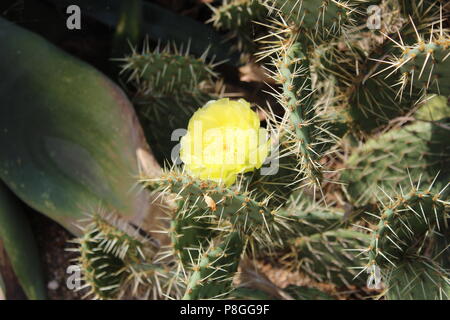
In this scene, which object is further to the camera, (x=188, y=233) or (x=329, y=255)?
(x=329, y=255)

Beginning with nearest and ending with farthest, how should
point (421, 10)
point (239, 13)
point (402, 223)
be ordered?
point (402, 223) → point (421, 10) → point (239, 13)

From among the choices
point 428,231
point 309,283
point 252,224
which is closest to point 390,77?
point 428,231

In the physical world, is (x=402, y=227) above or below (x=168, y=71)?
below

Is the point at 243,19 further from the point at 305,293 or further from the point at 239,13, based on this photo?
the point at 305,293

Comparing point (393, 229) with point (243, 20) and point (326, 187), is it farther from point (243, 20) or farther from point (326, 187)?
point (243, 20)

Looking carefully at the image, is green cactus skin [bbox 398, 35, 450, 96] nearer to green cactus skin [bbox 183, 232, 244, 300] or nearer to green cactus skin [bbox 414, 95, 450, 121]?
green cactus skin [bbox 414, 95, 450, 121]

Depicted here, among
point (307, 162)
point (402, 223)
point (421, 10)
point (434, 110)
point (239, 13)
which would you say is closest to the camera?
point (307, 162)

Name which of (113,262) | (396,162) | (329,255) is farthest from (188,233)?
(396,162)
